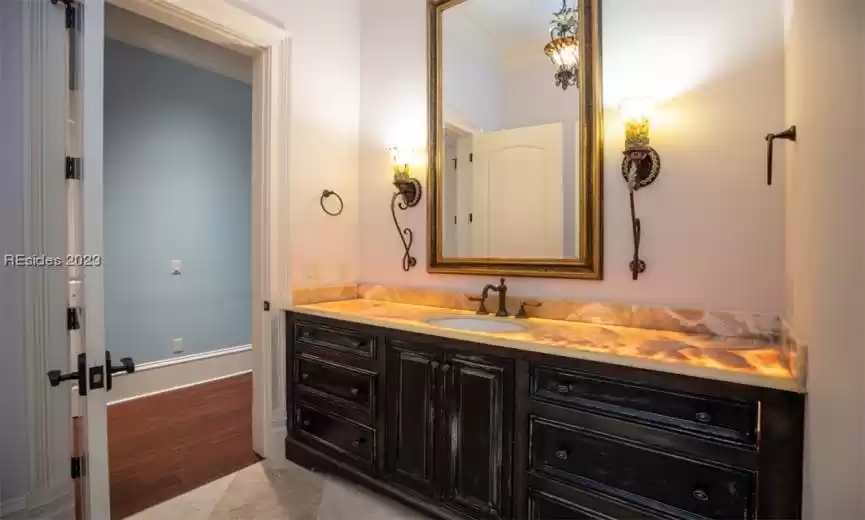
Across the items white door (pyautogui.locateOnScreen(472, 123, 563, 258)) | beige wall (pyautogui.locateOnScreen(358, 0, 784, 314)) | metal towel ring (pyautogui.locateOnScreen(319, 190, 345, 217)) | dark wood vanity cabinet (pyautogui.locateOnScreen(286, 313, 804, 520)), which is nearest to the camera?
dark wood vanity cabinet (pyautogui.locateOnScreen(286, 313, 804, 520))

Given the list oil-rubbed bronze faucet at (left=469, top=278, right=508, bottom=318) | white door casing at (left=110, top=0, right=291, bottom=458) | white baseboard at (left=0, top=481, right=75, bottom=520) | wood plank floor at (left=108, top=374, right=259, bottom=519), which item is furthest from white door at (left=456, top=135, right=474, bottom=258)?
white baseboard at (left=0, top=481, right=75, bottom=520)

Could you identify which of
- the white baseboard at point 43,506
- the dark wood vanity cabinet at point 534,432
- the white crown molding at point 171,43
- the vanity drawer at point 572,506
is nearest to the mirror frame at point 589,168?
the dark wood vanity cabinet at point 534,432

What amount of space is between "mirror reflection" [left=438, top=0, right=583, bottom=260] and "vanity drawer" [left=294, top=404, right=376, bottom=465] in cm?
107

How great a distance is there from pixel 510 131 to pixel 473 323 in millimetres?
1012

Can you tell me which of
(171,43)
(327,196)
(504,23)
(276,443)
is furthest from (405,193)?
(171,43)

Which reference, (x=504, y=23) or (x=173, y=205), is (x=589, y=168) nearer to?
(x=504, y=23)

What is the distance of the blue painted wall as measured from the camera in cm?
337

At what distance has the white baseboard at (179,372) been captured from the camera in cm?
342

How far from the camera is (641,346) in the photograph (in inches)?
61.4

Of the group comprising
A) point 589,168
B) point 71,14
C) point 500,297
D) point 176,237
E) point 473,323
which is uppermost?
point 71,14

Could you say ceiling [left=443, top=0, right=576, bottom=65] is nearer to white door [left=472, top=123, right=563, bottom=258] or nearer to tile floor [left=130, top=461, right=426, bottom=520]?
white door [left=472, top=123, right=563, bottom=258]

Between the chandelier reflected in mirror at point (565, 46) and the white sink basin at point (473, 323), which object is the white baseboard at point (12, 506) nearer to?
the white sink basin at point (473, 323)

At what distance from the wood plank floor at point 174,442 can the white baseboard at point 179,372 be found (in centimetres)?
8

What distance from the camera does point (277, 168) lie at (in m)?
2.52
